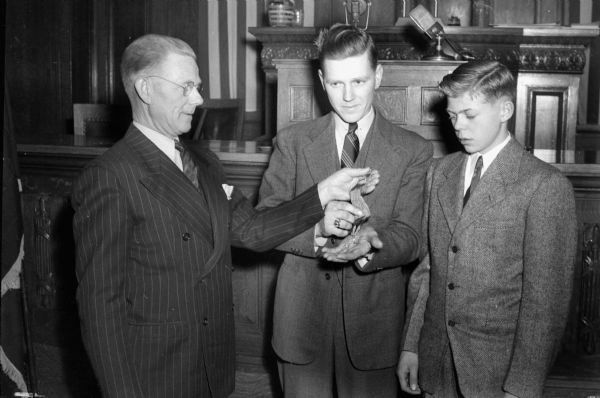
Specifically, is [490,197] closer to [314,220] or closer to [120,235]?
[314,220]

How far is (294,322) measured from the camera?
2.22 metres

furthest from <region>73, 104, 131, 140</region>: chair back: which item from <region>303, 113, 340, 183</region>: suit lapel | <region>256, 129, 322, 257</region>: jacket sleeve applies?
<region>303, 113, 340, 183</region>: suit lapel

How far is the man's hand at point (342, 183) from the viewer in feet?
6.66

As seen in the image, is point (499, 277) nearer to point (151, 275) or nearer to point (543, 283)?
point (543, 283)

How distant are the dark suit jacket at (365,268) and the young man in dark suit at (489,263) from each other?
0.27ft

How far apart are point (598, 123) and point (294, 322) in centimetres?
621

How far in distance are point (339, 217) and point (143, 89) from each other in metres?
0.69

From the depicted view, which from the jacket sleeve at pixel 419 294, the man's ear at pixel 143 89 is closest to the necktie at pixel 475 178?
the jacket sleeve at pixel 419 294

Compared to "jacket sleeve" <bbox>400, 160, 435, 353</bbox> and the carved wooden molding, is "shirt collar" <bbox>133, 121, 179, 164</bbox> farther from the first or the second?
the carved wooden molding

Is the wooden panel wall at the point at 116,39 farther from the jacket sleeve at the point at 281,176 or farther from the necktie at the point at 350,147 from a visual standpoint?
the necktie at the point at 350,147

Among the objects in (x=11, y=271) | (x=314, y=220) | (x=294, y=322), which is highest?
(x=314, y=220)

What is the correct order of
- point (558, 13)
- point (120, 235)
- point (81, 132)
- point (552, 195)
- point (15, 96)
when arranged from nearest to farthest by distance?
point (120, 235) → point (552, 195) → point (81, 132) → point (15, 96) → point (558, 13)

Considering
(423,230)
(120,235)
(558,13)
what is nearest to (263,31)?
(558,13)

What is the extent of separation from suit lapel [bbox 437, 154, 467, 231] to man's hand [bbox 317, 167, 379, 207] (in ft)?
0.90
